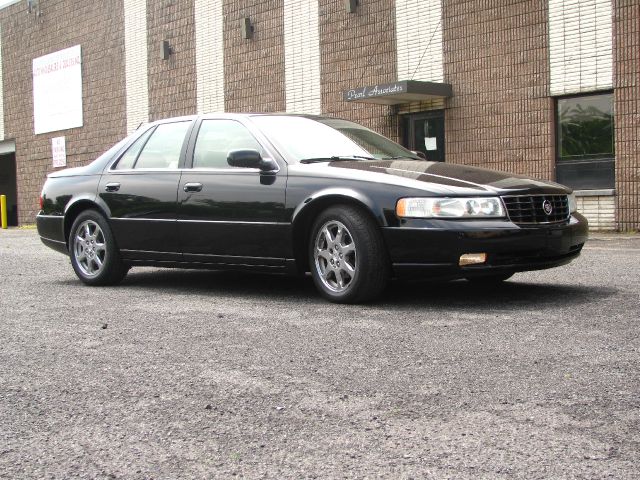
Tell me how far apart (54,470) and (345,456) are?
0.94 m

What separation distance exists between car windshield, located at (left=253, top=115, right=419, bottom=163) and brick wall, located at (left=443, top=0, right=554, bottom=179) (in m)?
8.35

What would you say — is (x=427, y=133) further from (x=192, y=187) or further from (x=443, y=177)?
(x=443, y=177)

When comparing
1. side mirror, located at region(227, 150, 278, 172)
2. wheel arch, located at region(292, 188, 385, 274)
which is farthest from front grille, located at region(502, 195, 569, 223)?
side mirror, located at region(227, 150, 278, 172)

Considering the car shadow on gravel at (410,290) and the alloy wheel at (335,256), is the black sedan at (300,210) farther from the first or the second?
the car shadow on gravel at (410,290)

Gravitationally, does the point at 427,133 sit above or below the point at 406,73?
below

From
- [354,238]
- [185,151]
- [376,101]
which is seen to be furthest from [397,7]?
[354,238]

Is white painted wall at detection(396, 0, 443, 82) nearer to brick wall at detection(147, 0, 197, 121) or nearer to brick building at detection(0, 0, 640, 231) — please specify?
brick building at detection(0, 0, 640, 231)

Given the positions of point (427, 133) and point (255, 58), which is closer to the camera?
point (427, 133)

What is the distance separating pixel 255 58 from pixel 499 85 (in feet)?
23.4

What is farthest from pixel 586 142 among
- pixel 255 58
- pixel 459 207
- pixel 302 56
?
pixel 459 207

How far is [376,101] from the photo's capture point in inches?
691

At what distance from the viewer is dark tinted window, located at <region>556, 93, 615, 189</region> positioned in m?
Answer: 14.9

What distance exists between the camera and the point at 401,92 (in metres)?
16.0

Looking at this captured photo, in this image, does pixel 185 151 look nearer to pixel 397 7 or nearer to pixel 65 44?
pixel 397 7
